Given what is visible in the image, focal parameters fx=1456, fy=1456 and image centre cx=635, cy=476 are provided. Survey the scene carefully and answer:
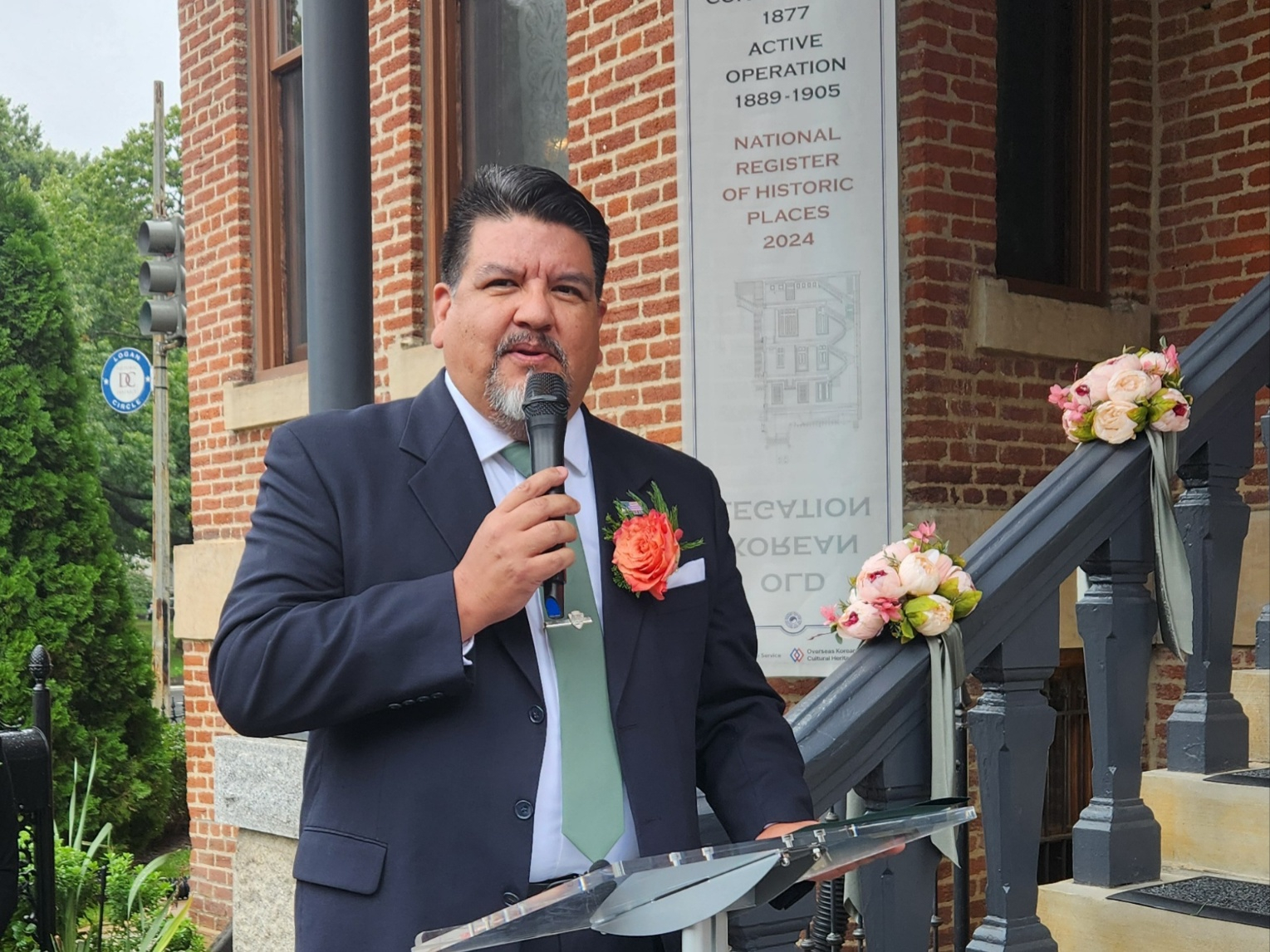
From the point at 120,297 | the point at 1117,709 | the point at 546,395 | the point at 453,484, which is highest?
the point at 120,297

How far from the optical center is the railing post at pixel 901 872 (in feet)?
9.21

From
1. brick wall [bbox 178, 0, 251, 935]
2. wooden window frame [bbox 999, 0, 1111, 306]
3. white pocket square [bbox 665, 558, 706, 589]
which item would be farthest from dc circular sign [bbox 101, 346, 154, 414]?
white pocket square [bbox 665, 558, 706, 589]

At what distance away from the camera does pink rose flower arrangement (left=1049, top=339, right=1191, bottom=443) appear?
336 centimetres

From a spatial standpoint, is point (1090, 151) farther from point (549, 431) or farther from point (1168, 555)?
point (549, 431)

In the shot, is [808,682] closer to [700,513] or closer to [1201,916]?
[1201,916]

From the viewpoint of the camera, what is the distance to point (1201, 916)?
9.93 feet

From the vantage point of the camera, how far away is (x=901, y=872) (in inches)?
111

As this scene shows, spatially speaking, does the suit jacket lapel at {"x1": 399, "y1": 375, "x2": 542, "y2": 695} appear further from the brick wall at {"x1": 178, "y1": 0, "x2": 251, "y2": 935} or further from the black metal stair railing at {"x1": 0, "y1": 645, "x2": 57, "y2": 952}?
the brick wall at {"x1": 178, "y1": 0, "x2": 251, "y2": 935}

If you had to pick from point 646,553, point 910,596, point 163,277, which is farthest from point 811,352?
point 163,277

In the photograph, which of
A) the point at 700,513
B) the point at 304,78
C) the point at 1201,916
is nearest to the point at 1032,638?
the point at 1201,916

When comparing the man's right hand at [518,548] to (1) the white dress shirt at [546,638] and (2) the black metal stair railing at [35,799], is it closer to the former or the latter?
(1) the white dress shirt at [546,638]

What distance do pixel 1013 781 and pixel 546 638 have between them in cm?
132

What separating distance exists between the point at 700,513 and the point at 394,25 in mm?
6069

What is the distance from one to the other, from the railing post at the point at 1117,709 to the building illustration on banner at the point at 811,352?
7.63 feet
